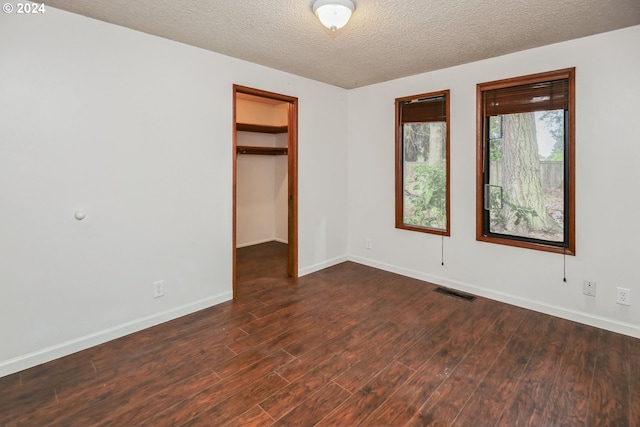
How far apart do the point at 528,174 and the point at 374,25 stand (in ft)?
6.70

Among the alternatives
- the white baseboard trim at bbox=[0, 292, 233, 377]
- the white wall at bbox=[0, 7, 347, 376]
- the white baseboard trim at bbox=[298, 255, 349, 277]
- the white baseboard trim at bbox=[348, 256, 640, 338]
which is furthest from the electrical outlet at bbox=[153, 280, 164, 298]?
Answer: the white baseboard trim at bbox=[348, 256, 640, 338]

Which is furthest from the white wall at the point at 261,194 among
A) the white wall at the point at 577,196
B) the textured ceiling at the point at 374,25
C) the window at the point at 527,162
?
the window at the point at 527,162

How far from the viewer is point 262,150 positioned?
5.64 m

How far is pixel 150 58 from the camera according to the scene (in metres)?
2.80

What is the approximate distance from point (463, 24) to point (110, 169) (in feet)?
9.70

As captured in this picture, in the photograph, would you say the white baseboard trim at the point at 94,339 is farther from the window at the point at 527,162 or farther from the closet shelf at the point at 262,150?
the window at the point at 527,162

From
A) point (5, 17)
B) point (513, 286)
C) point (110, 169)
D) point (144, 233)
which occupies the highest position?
point (5, 17)

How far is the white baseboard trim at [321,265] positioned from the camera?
4270 mm

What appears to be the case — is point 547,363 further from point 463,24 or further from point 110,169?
point 110,169

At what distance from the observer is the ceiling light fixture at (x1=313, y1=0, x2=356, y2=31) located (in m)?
2.15

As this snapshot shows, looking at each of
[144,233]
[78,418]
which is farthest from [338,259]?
[78,418]

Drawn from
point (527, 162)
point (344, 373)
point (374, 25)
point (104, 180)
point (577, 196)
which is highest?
point (374, 25)

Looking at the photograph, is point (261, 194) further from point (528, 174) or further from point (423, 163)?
point (528, 174)

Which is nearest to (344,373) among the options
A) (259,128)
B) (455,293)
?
(455,293)
